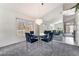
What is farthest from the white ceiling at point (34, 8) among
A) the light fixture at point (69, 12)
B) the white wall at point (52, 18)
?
the light fixture at point (69, 12)

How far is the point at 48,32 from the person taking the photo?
200 inches

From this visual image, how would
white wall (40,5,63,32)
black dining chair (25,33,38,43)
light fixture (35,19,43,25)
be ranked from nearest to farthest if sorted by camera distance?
black dining chair (25,33,38,43), light fixture (35,19,43,25), white wall (40,5,63,32)

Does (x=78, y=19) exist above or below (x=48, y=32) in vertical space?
above

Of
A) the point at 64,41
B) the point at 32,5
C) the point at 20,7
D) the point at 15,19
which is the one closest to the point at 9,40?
the point at 15,19

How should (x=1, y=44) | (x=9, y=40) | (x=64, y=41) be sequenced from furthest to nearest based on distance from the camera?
(x=64, y=41) < (x=9, y=40) < (x=1, y=44)

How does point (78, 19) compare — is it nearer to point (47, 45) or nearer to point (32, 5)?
point (47, 45)

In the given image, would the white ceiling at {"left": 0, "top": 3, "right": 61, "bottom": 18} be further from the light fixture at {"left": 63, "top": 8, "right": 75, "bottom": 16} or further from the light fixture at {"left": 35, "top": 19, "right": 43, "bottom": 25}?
the light fixture at {"left": 63, "top": 8, "right": 75, "bottom": 16}

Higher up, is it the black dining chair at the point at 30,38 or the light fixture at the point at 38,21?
the light fixture at the point at 38,21

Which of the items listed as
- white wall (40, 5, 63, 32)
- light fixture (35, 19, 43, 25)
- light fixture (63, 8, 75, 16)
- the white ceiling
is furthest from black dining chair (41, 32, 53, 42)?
light fixture (63, 8, 75, 16)

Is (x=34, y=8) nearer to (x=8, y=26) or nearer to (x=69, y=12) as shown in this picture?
(x=8, y=26)

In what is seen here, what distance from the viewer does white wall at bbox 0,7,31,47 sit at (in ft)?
15.3

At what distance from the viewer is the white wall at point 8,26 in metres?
4.67

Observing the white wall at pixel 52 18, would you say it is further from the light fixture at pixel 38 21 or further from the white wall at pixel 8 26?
the white wall at pixel 8 26

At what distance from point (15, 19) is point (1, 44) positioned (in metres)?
1.51
